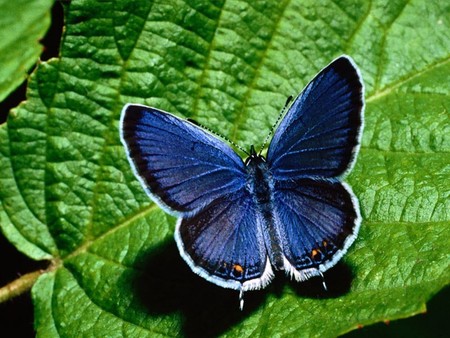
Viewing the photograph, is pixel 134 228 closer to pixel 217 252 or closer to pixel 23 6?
pixel 217 252

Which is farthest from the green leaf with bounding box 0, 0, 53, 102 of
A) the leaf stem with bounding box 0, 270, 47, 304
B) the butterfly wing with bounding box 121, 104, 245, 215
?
the leaf stem with bounding box 0, 270, 47, 304

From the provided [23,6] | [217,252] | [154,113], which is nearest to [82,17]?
[23,6]

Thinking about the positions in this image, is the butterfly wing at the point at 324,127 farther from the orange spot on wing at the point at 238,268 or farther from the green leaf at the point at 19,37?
the green leaf at the point at 19,37

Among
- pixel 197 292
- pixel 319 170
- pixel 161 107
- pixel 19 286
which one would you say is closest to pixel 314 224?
pixel 319 170

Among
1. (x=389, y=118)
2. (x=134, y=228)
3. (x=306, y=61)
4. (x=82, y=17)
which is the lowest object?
(x=134, y=228)

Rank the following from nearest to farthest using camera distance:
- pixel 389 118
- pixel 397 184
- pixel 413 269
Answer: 1. pixel 413 269
2. pixel 397 184
3. pixel 389 118

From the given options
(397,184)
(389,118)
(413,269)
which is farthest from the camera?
(389,118)

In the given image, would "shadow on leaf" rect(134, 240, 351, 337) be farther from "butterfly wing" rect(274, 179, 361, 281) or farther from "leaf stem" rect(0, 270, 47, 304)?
"leaf stem" rect(0, 270, 47, 304)
